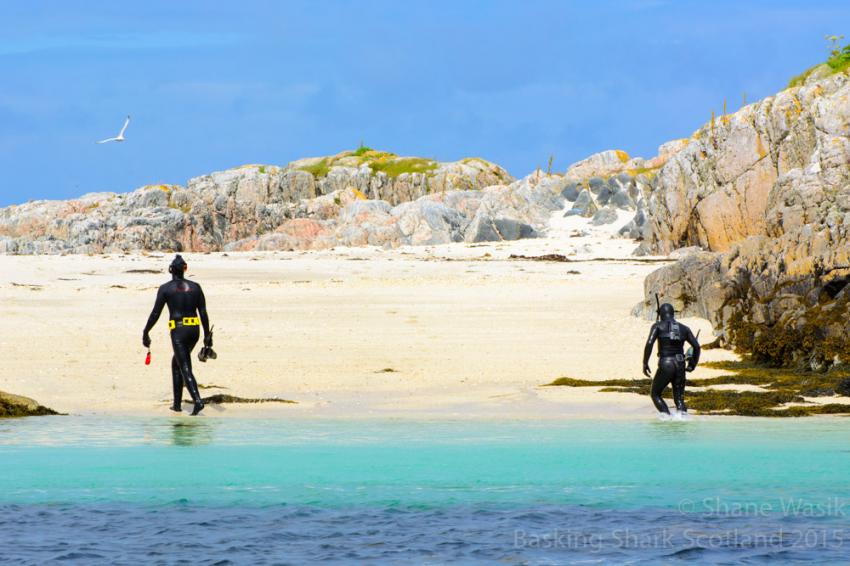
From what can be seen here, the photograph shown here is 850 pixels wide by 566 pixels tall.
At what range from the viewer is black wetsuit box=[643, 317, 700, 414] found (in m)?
14.1

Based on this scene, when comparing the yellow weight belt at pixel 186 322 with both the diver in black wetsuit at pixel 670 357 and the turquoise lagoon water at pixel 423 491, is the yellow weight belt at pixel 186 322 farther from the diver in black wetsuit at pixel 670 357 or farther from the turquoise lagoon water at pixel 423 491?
the diver in black wetsuit at pixel 670 357

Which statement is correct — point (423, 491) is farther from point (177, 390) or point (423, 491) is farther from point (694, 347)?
point (177, 390)

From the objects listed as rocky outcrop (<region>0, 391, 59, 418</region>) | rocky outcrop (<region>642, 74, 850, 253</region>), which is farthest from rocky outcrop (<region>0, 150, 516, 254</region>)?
rocky outcrop (<region>0, 391, 59, 418</region>)

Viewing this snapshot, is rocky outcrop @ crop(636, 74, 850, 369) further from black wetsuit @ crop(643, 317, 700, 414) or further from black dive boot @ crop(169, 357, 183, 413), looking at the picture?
black dive boot @ crop(169, 357, 183, 413)

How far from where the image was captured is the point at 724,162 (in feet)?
137

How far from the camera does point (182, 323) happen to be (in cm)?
1477

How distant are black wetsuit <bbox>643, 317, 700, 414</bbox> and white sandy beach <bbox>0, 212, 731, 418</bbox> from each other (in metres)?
0.78

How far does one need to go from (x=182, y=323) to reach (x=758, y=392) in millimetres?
8277

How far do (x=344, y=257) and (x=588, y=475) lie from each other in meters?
35.2

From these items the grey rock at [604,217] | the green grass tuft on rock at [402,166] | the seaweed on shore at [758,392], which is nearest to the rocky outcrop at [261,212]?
the green grass tuft on rock at [402,166]

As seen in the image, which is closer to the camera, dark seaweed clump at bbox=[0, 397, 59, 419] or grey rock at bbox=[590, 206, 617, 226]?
dark seaweed clump at bbox=[0, 397, 59, 419]

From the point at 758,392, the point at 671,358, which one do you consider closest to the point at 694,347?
the point at 671,358

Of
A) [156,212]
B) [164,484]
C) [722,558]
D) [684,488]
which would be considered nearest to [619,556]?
[722,558]

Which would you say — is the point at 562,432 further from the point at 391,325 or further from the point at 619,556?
the point at 391,325
